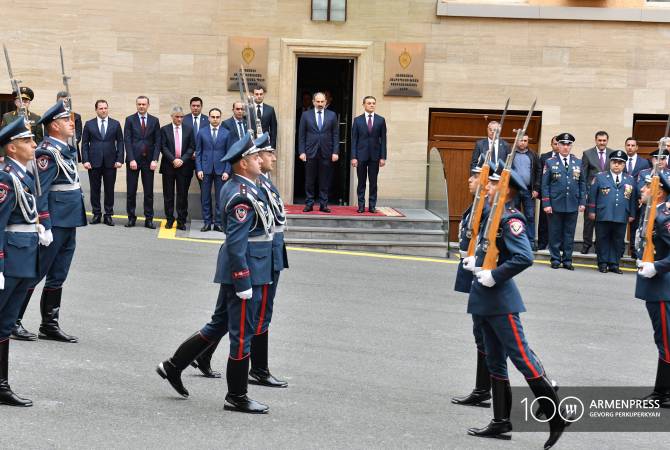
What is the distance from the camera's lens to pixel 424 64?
2042 cm

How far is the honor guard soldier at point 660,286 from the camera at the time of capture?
941cm

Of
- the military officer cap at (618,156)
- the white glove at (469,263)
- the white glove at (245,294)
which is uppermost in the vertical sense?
the military officer cap at (618,156)

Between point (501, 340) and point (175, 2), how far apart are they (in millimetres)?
13247

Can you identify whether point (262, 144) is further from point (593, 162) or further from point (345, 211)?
point (593, 162)

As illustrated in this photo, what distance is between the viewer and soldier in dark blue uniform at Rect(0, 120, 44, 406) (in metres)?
8.33

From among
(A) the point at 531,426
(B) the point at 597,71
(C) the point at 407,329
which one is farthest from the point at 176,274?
(B) the point at 597,71

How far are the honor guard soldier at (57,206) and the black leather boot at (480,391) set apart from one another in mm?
3697

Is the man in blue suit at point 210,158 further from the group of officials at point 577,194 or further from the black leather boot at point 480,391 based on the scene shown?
the black leather boot at point 480,391

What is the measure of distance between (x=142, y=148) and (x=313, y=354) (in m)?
8.96

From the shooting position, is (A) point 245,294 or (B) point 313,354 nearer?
(A) point 245,294

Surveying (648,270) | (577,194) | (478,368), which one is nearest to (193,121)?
(577,194)

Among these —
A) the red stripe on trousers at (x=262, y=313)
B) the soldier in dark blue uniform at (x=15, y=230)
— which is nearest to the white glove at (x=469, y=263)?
the red stripe on trousers at (x=262, y=313)

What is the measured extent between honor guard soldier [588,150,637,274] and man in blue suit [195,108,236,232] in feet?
19.1

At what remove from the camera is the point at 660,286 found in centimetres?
949
